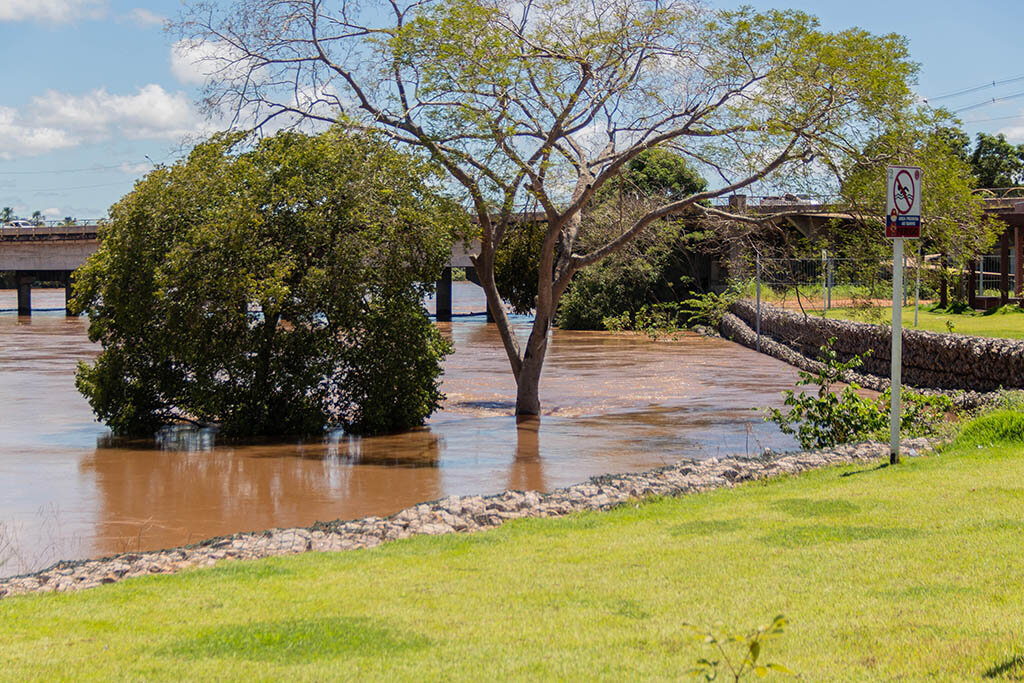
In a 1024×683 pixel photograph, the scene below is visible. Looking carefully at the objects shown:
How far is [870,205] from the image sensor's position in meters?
19.4

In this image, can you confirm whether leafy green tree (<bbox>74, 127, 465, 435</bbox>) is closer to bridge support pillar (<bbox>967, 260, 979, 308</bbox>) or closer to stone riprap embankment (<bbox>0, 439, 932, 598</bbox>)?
stone riprap embankment (<bbox>0, 439, 932, 598</bbox>)

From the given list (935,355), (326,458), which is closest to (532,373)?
(326,458)

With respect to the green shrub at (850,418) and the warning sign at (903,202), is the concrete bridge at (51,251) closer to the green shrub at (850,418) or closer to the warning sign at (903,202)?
the green shrub at (850,418)

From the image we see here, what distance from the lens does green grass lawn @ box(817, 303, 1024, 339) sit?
86.1 ft

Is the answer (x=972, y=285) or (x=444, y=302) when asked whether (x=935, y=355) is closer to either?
(x=972, y=285)

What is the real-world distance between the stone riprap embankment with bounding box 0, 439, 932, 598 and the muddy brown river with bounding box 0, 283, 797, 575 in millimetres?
1584

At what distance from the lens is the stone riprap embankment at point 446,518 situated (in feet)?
30.2

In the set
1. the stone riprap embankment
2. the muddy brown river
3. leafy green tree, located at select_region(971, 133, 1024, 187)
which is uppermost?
leafy green tree, located at select_region(971, 133, 1024, 187)

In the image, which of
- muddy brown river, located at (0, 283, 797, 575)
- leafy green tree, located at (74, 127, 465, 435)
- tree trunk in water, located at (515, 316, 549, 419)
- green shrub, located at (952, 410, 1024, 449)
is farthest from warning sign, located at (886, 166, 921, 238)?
tree trunk in water, located at (515, 316, 549, 419)

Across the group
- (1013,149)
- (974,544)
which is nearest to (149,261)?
(974,544)

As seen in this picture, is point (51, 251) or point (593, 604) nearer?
point (593, 604)

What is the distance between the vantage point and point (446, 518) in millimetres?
11070

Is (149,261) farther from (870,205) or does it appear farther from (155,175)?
(870,205)

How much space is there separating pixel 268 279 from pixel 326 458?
10.9 ft
